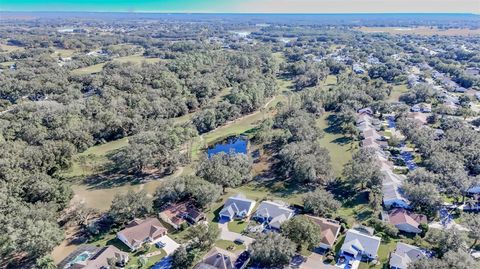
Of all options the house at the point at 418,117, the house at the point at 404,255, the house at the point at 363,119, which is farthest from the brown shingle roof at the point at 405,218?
the house at the point at 418,117

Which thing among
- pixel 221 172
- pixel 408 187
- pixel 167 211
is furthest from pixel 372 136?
pixel 167 211

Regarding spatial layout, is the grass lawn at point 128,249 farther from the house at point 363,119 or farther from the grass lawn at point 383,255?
the house at point 363,119

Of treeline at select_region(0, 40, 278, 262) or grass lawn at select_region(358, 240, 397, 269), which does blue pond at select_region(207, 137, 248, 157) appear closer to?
treeline at select_region(0, 40, 278, 262)

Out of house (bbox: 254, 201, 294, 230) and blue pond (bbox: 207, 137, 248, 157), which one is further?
blue pond (bbox: 207, 137, 248, 157)

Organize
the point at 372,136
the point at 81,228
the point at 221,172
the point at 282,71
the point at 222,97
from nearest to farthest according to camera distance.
Answer: the point at 81,228 → the point at 221,172 → the point at 372,136 → the point at 222,97 → the point at 282,71

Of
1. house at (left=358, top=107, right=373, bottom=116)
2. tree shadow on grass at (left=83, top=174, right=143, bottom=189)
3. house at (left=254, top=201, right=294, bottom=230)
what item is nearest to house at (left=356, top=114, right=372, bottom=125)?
house at (left=358, top=107, right=373, bottom=116)

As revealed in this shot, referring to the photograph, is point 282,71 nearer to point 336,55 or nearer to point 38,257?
point 336,55
